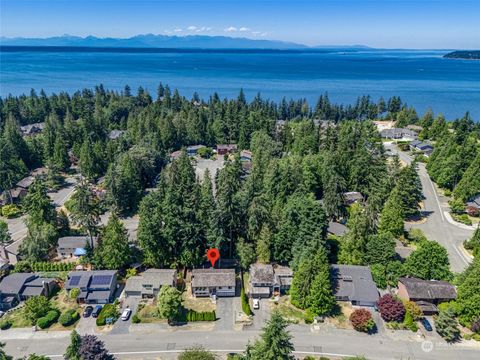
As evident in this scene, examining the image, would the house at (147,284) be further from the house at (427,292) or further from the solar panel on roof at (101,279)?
the house at (427,292)

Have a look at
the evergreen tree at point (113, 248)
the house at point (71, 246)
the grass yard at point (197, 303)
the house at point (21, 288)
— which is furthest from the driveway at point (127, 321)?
the house at point (71, 246)

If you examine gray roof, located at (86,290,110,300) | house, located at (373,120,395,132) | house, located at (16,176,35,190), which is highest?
house, located at (373,120,395,132)

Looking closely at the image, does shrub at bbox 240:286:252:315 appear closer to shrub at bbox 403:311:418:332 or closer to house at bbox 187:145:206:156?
shrub at bbox 403:311:418:332

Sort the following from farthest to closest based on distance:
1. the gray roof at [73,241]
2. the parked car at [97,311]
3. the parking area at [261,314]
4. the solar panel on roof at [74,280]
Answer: the gray roof at [73,241] < the solar panel on roof at [74,280] < the parked car at [97,311] < the parking area at [261,314]

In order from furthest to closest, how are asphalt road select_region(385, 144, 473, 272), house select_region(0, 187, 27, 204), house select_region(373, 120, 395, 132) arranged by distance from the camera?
house select_region(373, 120, 395, 132) < house select_region(0, 187, 27, 204) < asphalt road select_region(385, 144, 473, 272)

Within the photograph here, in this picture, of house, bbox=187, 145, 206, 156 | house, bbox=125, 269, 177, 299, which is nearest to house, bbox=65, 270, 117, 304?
house, bbox=125, 269, 177, 299

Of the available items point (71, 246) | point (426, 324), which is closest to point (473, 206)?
point (426, 324)
